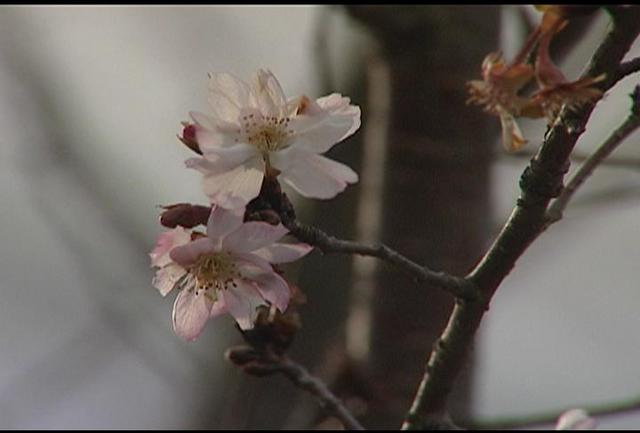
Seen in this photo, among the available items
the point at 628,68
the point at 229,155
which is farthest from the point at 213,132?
the point at 628,68

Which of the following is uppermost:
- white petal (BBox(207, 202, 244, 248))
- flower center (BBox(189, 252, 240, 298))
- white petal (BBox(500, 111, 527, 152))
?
white petal (BBox(500, 111, 527, 152))

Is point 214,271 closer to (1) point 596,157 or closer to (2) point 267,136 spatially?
(2) point 267,136

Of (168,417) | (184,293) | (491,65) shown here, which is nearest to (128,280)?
(168,417)

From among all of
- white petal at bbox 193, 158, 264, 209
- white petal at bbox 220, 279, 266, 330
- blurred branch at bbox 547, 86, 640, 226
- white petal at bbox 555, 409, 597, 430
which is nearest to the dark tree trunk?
white petal at bbox 555, 409, 597, 430

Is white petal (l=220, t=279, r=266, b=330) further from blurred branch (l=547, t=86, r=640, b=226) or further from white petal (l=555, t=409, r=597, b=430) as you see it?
white petal (l=555, t=409, r=597, b=430)

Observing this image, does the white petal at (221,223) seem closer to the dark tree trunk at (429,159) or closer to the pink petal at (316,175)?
the pink petal at (316,175)

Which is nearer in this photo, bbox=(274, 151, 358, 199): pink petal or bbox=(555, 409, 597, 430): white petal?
bbox=(274, 151, 358, 199): pink petal

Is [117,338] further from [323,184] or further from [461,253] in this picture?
[323,184]

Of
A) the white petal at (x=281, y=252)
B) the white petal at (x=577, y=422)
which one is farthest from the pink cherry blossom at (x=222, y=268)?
the white petal at (x=577, y=422)
